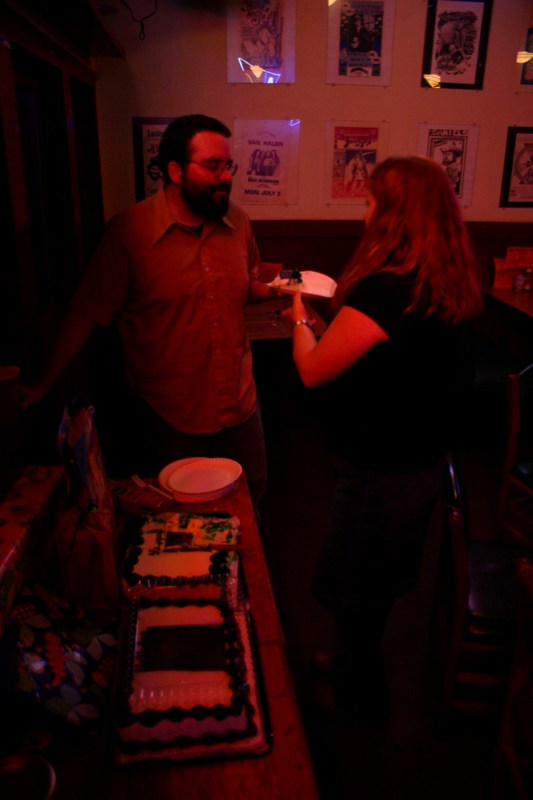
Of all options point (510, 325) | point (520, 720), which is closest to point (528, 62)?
point (510, 325)

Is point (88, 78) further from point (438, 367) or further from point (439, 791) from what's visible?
point (439, 791)

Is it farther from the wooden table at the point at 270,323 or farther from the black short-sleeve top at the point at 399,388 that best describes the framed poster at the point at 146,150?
the black short-sleeve top at the point at 399,388

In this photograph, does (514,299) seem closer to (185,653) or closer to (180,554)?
(180,554)

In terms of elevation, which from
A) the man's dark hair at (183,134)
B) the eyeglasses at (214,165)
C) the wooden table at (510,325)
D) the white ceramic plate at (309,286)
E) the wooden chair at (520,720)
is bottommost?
the wooden chair at (520,720)

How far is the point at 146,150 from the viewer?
3.41 metres

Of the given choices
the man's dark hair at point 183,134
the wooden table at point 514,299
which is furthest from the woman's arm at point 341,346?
the wooden table at point 514,299

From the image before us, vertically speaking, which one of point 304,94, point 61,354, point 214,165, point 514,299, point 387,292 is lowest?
point 514,299

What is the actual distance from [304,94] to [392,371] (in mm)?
2721

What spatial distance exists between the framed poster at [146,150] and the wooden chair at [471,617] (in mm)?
2570

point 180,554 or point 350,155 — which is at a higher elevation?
point 350,155

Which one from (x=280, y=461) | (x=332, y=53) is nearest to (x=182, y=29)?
(x=332, y=53)

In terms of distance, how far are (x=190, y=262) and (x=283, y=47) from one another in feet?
6.98

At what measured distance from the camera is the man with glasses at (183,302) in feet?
6.26

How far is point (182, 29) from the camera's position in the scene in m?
3.29
